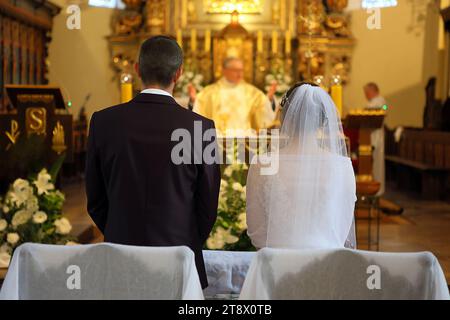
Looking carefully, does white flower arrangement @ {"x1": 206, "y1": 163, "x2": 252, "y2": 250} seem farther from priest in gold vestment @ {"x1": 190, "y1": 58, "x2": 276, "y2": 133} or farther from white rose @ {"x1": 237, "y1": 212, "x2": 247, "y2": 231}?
priest in gold vestment @ {"x1": 190, "y1": 58, "x2": 276, "y2": 133}

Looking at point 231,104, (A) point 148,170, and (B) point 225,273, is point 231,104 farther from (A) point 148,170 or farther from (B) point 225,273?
(A) point 148,170

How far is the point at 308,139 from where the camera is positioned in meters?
3.24

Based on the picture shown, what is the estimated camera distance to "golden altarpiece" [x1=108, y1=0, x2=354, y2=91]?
14.7 m

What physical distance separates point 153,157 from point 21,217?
8.70 ft

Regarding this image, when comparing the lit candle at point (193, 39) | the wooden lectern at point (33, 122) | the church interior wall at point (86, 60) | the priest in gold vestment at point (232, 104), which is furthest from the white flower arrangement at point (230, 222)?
the church interior wall at point (86, 60)

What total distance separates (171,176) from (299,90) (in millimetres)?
738

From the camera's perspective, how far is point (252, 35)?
14.9 m

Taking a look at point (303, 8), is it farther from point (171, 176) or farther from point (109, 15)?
point (171, 176)

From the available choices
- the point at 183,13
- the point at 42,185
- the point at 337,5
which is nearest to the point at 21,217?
the point at 42,185

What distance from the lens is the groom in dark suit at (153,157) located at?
116 inches

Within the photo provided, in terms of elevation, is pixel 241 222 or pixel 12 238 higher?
pixel 241 222

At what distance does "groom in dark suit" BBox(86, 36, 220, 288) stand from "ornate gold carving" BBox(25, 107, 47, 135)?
6.07 metres

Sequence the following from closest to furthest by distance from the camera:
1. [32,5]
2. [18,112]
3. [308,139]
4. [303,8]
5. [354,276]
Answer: [354,276]
[308,139]
[18,112]
[32,5]
[303,8]
